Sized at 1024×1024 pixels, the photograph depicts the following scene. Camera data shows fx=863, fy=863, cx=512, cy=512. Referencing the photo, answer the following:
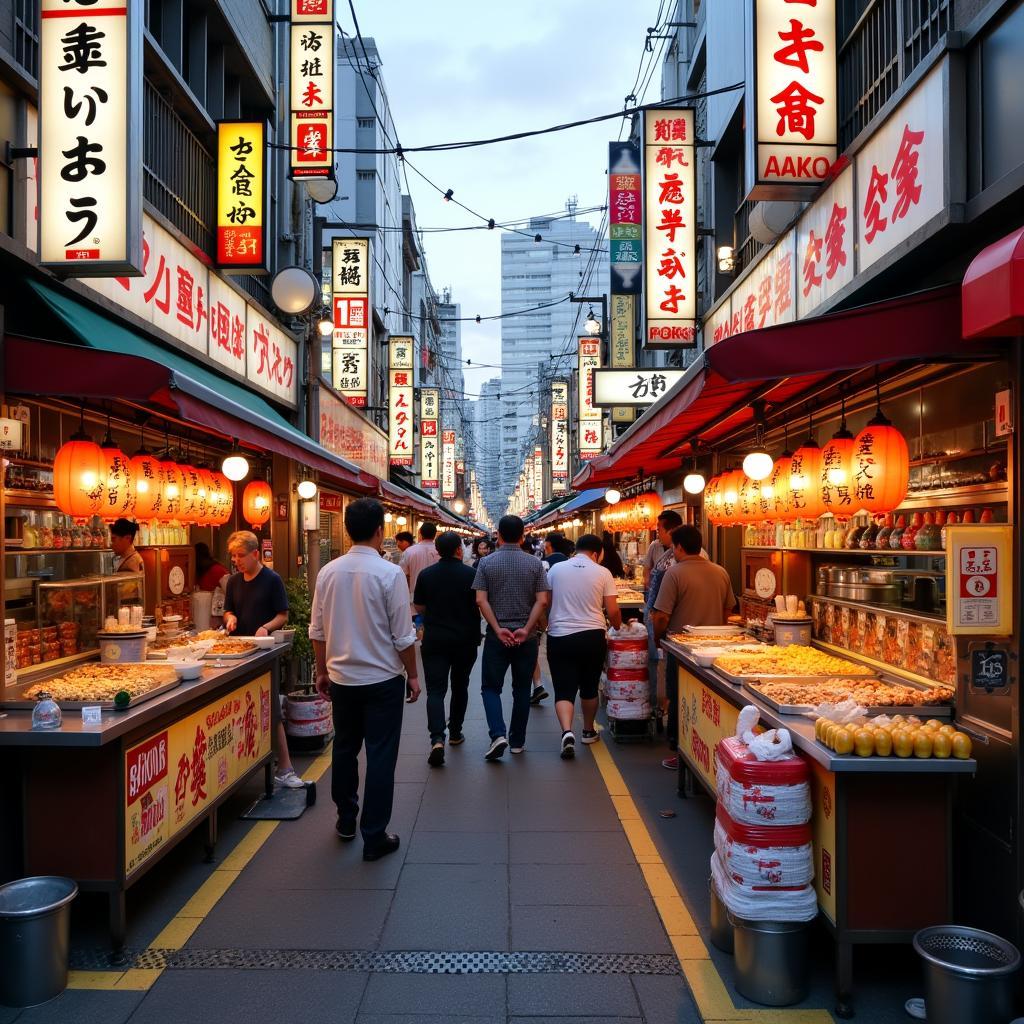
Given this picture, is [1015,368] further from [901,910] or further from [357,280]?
[357,280]

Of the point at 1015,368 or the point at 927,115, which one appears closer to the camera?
the point at 1015,368

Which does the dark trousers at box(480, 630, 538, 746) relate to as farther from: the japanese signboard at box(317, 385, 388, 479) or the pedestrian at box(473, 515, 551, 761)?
the japanese signboard at box(317, 385, 388, 479)

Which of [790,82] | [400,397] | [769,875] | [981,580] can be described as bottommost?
[769,875]

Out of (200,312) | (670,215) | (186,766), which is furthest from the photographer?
(670,215)

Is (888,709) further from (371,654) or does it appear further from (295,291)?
(295,291)

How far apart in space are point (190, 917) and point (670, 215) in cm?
1093

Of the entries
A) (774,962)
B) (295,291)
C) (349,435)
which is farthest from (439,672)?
(349,435)

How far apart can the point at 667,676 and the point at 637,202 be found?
36.3ft

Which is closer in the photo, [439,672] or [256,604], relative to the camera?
[256,604]

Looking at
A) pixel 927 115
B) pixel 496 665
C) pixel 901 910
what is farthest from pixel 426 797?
pixel 927 115

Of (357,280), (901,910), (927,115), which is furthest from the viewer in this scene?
(357,280)

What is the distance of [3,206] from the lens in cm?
655

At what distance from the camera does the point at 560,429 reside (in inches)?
1683

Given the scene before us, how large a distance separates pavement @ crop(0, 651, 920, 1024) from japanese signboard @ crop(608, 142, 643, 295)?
12.2 metres
